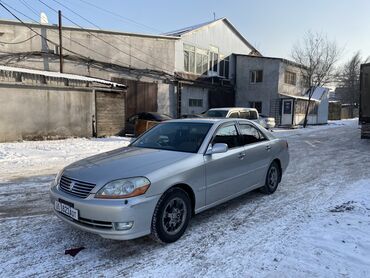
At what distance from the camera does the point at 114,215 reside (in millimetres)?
3520

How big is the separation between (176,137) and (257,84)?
24.7 meters

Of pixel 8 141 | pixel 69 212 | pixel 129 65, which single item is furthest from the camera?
pixel 129 65

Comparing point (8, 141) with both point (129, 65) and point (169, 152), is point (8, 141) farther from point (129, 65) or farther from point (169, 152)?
point (169, 152)

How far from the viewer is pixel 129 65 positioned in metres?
20.5

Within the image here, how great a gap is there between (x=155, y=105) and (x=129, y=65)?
10.2ft

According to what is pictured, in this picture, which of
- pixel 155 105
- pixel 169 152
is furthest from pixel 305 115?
pixel 169 152

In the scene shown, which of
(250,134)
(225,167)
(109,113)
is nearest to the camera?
(225,167)

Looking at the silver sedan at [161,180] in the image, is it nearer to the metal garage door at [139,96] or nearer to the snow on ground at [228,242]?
the snow on ground at [228,242]

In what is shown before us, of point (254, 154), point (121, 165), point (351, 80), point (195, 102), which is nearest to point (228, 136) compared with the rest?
point (254, 154)

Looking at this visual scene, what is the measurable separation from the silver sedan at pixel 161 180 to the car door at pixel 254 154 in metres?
0.02

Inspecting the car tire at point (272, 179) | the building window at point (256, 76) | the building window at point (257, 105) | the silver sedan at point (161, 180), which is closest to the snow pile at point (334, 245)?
the car tire at point (272, 179)

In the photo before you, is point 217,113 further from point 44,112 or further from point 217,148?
point 217,148

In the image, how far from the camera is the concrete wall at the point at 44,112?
532 inches

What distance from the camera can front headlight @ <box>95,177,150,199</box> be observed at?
11.8 feet
